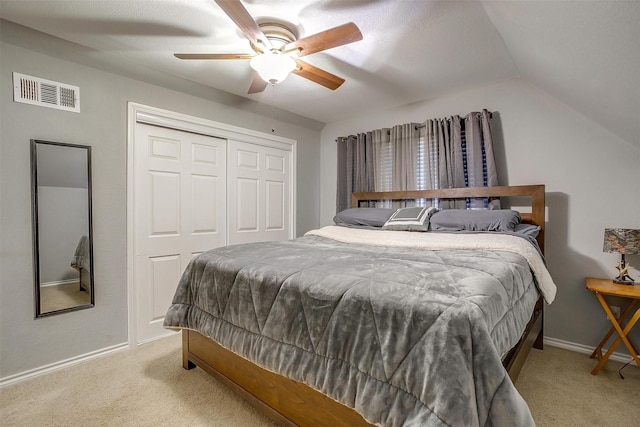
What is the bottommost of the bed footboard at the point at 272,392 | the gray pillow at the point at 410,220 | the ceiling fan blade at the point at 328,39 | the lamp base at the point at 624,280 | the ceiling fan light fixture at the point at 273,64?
the bed footboard at the point at 272,392

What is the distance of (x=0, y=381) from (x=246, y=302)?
1.82m

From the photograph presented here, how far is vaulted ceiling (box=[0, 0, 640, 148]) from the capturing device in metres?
1.41

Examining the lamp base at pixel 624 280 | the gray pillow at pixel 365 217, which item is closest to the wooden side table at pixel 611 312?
the lamp base at pixel 624 280

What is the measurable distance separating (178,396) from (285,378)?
87 centimetres

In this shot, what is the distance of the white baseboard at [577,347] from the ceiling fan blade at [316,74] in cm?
277

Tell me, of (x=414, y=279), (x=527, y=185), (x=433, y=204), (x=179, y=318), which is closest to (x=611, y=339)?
(x=527, y=185)

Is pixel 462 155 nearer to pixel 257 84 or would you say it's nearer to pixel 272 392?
pixel 257 84

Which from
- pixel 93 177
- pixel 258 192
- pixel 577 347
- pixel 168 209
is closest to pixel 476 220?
pixel 577 347

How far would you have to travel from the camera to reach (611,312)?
76.4 inches

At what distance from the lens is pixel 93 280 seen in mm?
2260

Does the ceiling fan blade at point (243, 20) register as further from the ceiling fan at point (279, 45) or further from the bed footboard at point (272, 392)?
the bed footboard at point (272, 392)

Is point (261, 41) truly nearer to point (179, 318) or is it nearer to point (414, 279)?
point (414, 279)

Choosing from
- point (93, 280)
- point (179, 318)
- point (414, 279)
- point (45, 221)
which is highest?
point (45, 221)

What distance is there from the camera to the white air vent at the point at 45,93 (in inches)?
76.7
